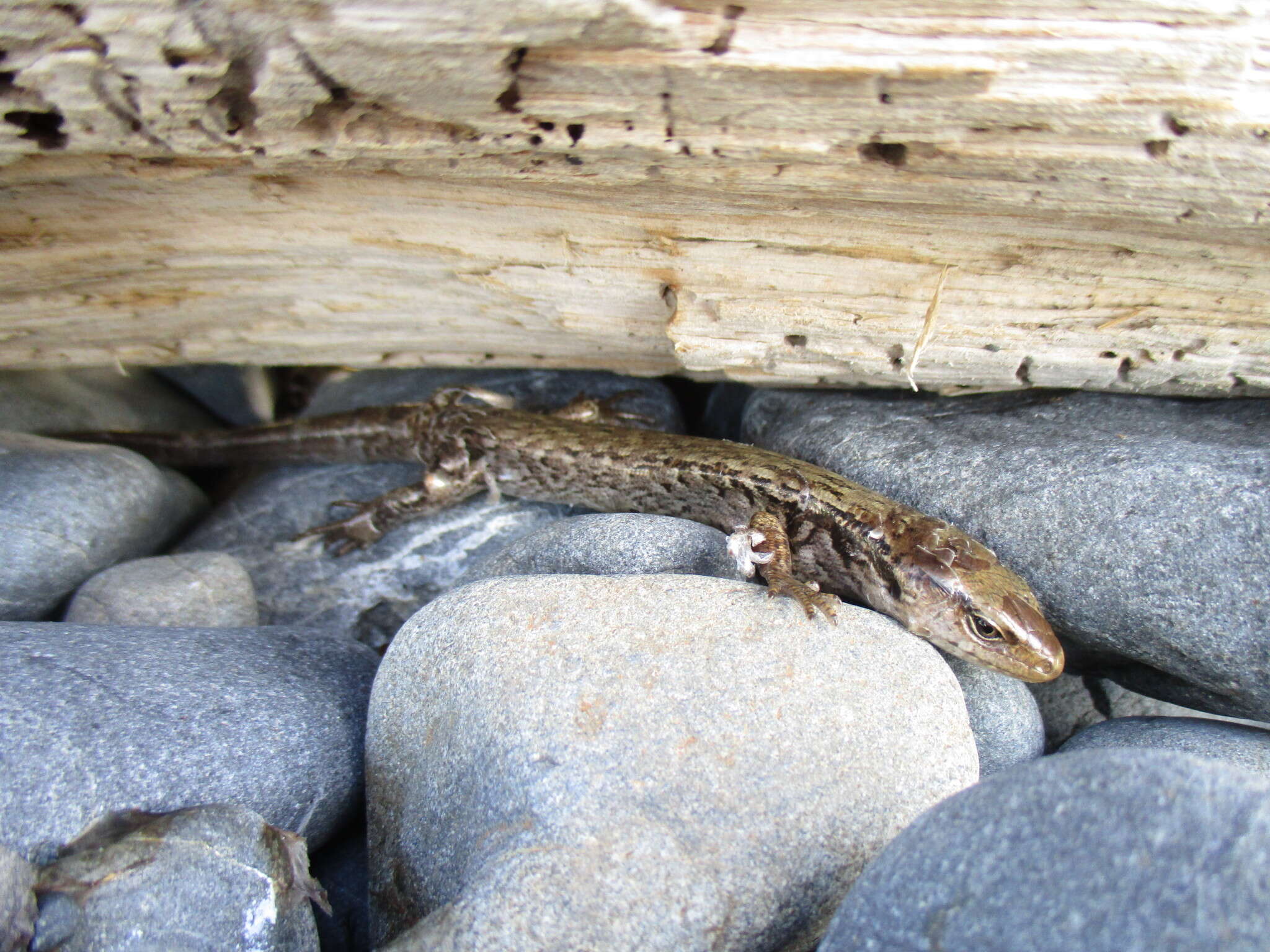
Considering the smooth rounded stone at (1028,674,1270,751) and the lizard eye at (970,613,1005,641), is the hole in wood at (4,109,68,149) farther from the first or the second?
the smooth rounded stone at (1028,674,1270,751)

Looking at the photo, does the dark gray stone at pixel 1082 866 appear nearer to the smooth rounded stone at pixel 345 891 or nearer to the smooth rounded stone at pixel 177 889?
the smooth rounded stone at pixel 177 889

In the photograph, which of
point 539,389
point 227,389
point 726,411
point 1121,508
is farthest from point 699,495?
point 227,389

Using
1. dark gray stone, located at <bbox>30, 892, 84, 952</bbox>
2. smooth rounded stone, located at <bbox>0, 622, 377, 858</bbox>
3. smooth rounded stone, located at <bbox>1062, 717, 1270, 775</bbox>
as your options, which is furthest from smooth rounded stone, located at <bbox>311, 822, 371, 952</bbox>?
smooth rounded stone, located at <bbox>1062, 717, 1270, 775</bbox>

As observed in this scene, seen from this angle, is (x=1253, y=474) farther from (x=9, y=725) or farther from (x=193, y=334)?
(x=193, y=334)

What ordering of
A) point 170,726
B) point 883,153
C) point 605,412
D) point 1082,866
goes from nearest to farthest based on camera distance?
point 1082,866 → point 170,726 → point 883,153 → point 605,412

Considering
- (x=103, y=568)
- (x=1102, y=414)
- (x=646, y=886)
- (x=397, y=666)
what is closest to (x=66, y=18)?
(x=397, y=666)

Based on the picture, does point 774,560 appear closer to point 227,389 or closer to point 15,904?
point 15,904

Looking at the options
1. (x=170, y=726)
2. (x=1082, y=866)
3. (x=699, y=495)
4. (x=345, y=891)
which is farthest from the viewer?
(x=699, y=495)
